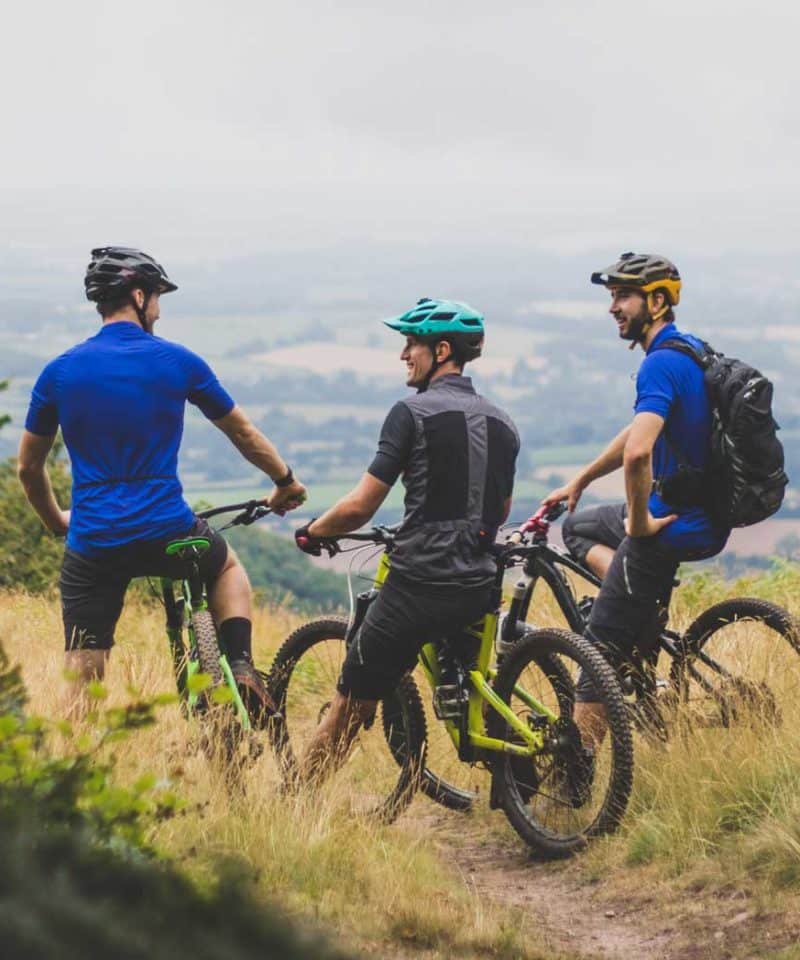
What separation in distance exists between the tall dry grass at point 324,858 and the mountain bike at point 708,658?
107 centimetres

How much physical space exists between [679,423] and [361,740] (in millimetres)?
2139

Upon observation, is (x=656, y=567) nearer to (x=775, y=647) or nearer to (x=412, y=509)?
(x=775, y=647)

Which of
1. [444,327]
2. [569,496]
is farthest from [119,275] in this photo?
[569,496]

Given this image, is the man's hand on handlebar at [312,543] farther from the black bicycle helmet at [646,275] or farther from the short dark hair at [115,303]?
the black bicycle helmet at [646,275]

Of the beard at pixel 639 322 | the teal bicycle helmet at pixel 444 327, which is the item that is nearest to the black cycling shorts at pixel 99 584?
the teal bicycle helmet at pixel 444 327

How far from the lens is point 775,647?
6793 mm

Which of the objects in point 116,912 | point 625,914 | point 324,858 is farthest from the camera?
point 625,914

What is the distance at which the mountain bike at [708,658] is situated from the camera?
6.57m

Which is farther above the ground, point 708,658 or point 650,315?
point 650,315

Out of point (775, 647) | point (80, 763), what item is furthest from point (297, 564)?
point (80, 763)

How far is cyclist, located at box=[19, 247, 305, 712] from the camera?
607cm

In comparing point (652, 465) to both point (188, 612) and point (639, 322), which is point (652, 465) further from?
point (188, 612)

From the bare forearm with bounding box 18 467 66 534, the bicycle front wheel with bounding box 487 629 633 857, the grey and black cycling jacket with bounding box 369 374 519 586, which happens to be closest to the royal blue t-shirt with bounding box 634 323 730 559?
the grey and black cycling jacket with bounding box 369 374 519 586

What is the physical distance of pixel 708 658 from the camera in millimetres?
6789
